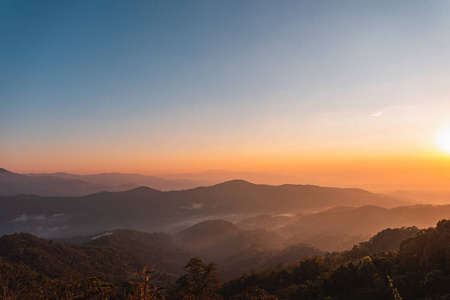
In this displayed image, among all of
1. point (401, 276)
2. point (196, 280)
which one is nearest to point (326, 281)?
point (401, 276)

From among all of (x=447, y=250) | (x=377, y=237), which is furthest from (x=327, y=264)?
(x=377, y=237)

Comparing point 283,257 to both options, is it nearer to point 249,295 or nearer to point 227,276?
point 227,276

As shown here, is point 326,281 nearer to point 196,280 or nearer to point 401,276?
point 401,276

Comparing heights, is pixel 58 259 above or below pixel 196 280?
below

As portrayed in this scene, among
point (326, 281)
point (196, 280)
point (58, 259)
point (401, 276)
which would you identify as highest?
point (196, 280)

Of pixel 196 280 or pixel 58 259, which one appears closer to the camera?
pixel 196 280

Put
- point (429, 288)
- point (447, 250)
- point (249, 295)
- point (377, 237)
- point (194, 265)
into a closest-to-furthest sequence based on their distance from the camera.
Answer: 1. point (249, 295)
2. point (194, 265)
3. point (429, 288)
4. point (447, 250)
5. point (377, 237)

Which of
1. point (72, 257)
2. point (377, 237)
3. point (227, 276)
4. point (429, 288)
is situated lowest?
point (227, 276)

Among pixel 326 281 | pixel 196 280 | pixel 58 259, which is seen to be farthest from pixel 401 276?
pixel 58 259

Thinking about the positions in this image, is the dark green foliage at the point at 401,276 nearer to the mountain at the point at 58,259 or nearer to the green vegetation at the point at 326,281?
the green vegetation at the point at 326,281

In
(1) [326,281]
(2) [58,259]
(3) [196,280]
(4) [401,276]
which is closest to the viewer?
(3) [196,280]

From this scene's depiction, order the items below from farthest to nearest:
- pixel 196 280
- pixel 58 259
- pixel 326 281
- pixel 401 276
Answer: pixel 58 259
pixel 326 281
pixel 401 276
pixel 196 280
